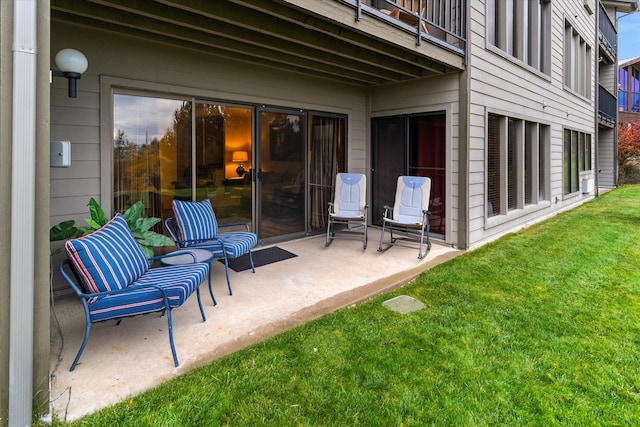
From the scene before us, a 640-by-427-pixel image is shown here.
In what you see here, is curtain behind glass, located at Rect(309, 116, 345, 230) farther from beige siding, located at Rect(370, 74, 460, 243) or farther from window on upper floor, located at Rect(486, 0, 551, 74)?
window on upper floor, located at Rect(486, 0, 551, 74)

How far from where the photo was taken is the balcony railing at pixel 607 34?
12265 millimetres

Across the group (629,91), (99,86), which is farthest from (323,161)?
(629,91)

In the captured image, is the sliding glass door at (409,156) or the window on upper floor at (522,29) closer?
the sliding glass door at (409,156)

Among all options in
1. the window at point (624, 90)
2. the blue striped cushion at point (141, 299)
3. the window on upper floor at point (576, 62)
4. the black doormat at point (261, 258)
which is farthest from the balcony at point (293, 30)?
the window at point (624, 90)

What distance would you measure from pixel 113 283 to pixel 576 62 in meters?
12.4

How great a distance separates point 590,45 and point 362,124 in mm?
9423

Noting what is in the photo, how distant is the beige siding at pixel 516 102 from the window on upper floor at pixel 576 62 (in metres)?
0.24

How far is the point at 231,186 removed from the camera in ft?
16.3

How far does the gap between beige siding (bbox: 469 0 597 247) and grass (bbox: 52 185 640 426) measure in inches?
86.8

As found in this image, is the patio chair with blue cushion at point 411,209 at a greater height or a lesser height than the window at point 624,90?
lesser

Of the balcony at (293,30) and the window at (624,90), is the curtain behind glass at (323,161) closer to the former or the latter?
the balcony at (293,30)

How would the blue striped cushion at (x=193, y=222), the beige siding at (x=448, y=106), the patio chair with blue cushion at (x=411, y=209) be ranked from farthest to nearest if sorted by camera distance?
1. the beige siding at (x=448, y=106)
2. the patio chair with blue cushion at (x=411, y=209)
3. the blue striped cushion at (x=193, y=222)

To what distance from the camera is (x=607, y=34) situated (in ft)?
43.8

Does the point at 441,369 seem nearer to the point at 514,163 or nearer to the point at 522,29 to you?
the point at 514,163
